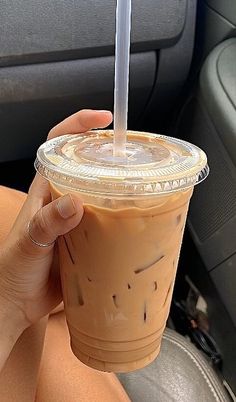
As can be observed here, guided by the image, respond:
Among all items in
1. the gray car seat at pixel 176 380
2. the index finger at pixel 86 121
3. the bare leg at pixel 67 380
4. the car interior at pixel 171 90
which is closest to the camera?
the index finger at pixel 86 121

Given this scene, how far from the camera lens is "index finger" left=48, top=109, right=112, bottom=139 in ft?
2.70

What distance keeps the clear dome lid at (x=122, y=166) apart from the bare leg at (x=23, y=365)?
28 centimetres

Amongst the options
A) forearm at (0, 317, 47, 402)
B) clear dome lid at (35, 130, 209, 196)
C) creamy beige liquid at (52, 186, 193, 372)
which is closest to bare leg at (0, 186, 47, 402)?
forearm at (0, 317, 47, 402)

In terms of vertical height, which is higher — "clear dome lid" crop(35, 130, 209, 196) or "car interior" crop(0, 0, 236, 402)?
"clear dome lid" crop(35, 130, 209, 196)

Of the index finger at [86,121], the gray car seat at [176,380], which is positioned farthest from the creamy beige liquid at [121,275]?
the gray car seat at [176,380]

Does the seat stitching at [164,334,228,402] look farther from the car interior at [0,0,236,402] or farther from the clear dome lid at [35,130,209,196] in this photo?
the clear dome lid at [35,130,209,196]

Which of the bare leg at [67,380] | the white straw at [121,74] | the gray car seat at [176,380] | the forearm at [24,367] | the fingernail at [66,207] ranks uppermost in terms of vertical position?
Result: the white straw at [121,74]

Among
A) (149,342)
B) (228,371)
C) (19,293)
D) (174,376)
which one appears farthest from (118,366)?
(228,371)

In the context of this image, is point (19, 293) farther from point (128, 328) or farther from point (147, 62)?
point (147, 62)

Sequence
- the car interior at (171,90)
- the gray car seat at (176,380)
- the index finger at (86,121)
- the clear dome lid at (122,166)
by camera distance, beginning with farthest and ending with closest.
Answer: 1. the car interior at (171,90)
2. the gray car seat at (176,380)
3. the index finger at (86,121)
4. the clear dome lid at (122,166)

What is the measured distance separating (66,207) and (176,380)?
0.54 m

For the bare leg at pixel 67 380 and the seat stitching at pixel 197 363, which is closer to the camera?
the bare leg at pixel 67 380

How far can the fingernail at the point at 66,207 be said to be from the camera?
680mm

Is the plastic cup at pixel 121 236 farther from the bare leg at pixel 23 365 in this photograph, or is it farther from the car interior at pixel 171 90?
the car interior at pixel 171 90
